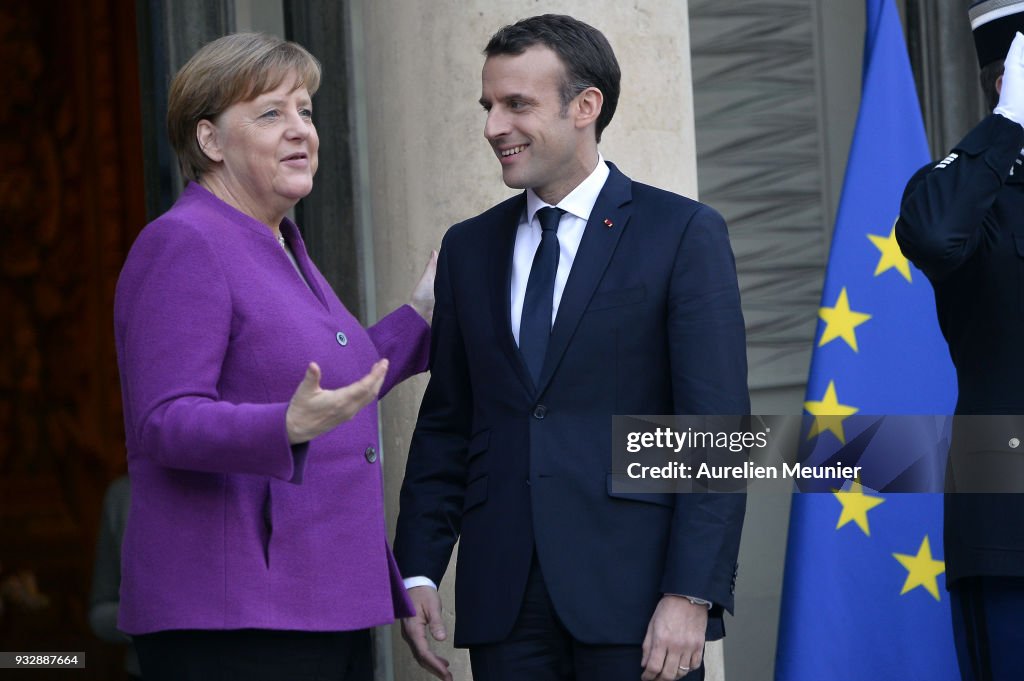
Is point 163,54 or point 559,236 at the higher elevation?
point 163,54

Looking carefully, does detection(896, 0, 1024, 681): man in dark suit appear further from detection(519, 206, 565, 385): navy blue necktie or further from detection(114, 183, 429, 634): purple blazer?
detection(114, 183, 429, 634): purple blazer

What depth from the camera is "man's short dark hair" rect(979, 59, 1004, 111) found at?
3.27 m

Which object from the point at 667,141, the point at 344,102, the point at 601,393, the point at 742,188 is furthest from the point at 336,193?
the point at 601,393

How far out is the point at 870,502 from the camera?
432 cm

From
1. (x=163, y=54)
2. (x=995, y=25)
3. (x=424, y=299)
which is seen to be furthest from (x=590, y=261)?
(x=163, y=54)

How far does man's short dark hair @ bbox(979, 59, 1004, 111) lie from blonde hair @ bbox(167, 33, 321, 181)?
5.00 feet

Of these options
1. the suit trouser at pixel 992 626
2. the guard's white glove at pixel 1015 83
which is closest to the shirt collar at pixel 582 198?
the guard's white glove at pixel 1015 83

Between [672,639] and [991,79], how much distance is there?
59.1 inches

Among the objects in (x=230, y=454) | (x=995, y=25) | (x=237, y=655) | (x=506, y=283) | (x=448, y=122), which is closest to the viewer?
(x=230, y=454)

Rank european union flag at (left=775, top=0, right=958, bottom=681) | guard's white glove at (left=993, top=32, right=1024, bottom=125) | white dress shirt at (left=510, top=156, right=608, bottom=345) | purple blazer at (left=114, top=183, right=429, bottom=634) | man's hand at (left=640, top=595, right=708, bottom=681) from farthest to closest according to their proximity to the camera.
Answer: european union flag at (left=775, top=0, right=958, bottom=681)
guard's white glove at (left=993, top=32, right=1024, bottom=125)
white dress shirt at (left=510, top=156, right=608, bottom=345)
man's hand at (left=640, top=595, right=708, bottom=681)
purple blazer at (left=114, top=183, right=429, bottom=634)

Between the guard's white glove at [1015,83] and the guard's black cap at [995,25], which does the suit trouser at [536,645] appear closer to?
the guard's white glove at [1015,83]

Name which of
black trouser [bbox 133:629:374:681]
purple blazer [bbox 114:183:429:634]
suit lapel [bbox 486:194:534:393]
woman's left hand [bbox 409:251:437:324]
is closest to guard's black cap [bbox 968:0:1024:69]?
suit lapel [bbox 486:194:534:393]

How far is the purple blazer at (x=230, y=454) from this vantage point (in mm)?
2422

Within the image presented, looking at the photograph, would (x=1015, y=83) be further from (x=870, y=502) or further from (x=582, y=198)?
(x=870, y=502)
